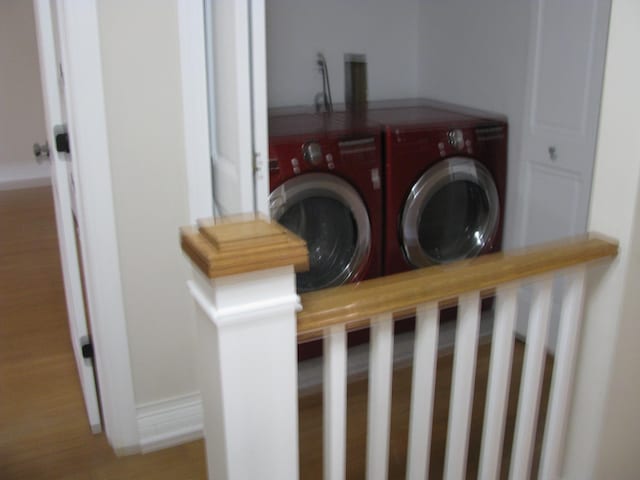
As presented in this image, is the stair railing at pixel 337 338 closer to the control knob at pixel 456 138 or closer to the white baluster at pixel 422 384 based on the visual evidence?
the white baluster at pixel 422 384

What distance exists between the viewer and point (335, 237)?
2658 millimetres

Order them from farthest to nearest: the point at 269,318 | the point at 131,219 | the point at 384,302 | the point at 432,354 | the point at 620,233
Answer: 1. the point at 131,219
2. the point at 620,233
3. the point at 432,354
4. the point at 384,302
5. the point at 269,318

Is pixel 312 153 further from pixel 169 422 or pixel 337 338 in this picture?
pixel 337 338

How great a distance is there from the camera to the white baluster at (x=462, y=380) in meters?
1.29

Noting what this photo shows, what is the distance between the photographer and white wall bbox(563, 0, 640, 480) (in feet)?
4.50

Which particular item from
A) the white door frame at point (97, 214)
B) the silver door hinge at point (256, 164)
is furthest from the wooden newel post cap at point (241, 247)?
the white door frame at point (97, 214)

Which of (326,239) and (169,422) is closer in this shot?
(169,422)

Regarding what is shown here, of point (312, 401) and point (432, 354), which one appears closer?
point (432, 354)

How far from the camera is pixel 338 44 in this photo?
3.23 meters

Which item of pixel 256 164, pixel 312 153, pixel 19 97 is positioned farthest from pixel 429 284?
pixel 19 97

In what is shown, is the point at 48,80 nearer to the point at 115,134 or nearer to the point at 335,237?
the point at 115,134

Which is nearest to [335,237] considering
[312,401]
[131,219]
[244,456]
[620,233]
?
[312,401]

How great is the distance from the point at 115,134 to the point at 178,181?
24 centimetres

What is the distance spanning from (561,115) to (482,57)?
→ 22.1 inches
